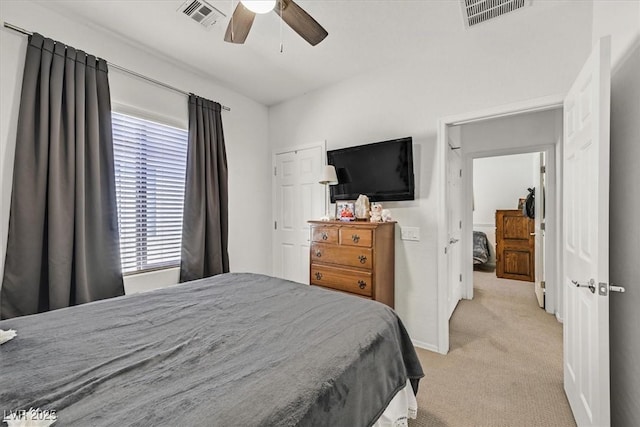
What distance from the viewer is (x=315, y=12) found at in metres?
2.15

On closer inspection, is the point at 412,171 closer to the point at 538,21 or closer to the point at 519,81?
the point at 519,81

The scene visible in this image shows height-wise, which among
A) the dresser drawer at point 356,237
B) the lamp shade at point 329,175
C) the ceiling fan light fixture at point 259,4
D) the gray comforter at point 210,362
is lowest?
the gray comforter at point 210,362

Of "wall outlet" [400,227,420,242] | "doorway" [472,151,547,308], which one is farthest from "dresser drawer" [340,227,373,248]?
"doorway" [472,151,547,308]

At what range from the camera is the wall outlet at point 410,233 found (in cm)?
274

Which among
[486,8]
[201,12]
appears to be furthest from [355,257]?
[201,12]

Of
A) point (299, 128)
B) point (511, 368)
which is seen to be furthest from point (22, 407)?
point (299, 128)

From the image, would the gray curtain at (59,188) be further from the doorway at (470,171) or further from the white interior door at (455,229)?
the white interior door at (455,229)

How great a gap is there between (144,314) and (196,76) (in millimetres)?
2631

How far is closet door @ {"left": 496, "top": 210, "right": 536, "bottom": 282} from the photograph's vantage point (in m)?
5.07

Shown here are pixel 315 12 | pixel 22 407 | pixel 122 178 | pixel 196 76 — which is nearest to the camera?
pixel 22 407

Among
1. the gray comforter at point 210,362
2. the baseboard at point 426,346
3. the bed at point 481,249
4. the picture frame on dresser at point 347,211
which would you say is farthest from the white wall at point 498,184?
the gray comforter at point 210,362

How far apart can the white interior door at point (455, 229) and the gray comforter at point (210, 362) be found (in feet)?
7.17

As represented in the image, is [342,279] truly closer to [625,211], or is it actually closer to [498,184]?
[625,211]

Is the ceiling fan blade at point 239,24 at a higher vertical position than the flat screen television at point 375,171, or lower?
higher
